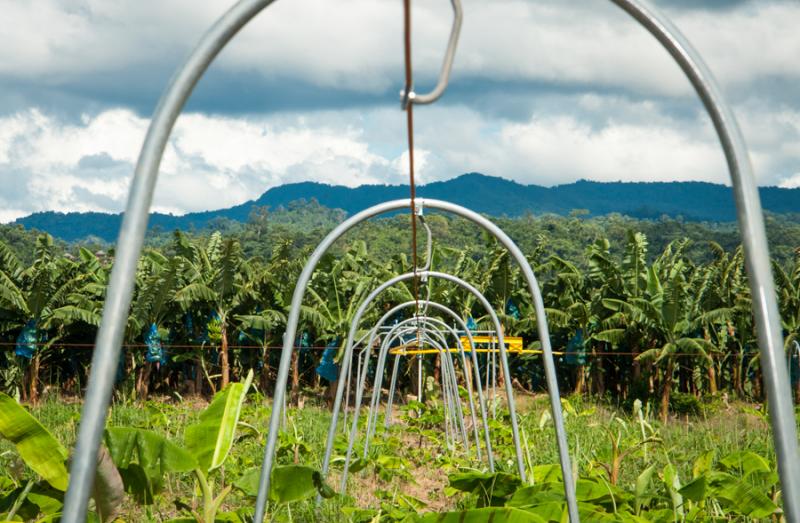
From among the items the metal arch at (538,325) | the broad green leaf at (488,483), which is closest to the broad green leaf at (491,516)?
the metal arch at (538,325)

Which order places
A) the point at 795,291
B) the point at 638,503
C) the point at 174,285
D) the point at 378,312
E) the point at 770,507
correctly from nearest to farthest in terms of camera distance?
1. the point at 770,507
2. the point at 638,503
3. the point at 174,285
4. the point at 795,291
5. the point at 378,312

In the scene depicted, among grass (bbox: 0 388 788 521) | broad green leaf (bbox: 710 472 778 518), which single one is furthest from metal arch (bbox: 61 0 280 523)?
broad green leaf (bbox: 710 472 778 518)

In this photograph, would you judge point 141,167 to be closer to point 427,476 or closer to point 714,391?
point 427,476

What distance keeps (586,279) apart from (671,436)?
625cm

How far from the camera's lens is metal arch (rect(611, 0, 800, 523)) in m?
1.45

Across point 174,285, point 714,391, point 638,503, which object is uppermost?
point 174,285

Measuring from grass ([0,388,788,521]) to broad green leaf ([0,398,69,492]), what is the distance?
622 millimetres

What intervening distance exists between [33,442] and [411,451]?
23.6 feet

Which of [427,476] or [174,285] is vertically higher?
[174,285]

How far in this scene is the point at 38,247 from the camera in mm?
15188

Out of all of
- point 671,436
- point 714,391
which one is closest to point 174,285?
point 671,436

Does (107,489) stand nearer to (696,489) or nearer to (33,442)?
(33,442)

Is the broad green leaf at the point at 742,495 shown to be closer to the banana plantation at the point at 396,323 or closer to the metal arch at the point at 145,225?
the metal arch at the point at 145,225

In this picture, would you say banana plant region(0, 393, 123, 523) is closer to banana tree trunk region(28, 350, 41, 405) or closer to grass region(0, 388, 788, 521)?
grass region(0, 388, 788, 521)
